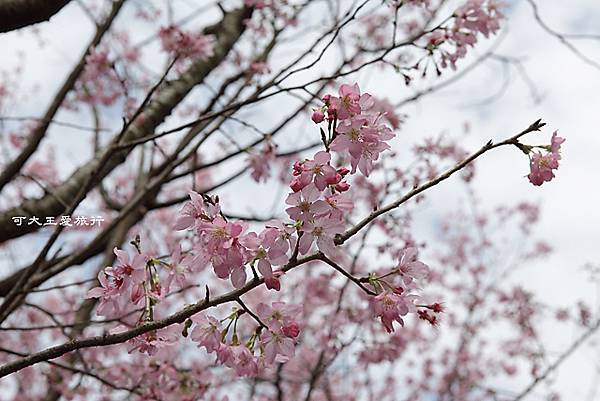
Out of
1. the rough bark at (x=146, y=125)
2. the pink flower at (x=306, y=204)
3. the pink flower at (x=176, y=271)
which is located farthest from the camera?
the rough bark at (x=146, y=125)

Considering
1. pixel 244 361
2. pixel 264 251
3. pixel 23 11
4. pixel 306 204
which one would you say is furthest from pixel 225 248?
pixel 23 11

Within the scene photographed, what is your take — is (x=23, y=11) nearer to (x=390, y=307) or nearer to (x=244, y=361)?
(x=244, y=361)

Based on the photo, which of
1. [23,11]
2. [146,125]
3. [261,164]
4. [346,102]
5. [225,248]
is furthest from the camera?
[146,125]

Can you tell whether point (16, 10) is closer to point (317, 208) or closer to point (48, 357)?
point (48, 357)

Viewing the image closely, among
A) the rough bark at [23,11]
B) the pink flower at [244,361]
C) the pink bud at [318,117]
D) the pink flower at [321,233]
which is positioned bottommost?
the pink flower at [244,361]

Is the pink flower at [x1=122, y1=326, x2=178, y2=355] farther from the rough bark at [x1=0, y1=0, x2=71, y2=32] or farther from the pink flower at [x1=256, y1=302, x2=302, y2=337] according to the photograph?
the rough bark at [x1=0, y1=0, x2=71, y2=32]

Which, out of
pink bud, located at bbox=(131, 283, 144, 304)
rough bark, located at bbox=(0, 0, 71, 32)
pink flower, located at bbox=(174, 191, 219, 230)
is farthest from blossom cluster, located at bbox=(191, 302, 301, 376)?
rough bark, located at bbox=(0, 0, 71, 32)

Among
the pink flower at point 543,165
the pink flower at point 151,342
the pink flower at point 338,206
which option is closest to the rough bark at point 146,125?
the pink flower at point 151,342

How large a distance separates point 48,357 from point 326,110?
84cm

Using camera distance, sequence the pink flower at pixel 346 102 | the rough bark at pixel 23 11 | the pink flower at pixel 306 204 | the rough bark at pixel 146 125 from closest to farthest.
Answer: the pink flower at pixel 306 204 < the pink flower at pixel 346 102 < the rough bark at pixel 23 11 < the rough bark at pixel 146 125

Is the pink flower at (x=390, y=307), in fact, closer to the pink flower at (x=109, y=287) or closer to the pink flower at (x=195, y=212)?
the pink flower at (x=195, y=212)

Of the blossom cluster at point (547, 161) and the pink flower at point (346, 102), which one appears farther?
the blossom cluster at point (547, 161)

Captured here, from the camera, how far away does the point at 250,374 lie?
61.1 inches

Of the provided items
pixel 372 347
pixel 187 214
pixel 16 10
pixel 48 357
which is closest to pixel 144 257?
pixel 187 214
